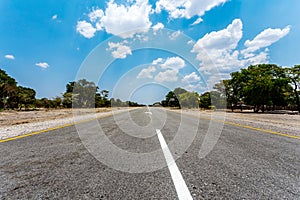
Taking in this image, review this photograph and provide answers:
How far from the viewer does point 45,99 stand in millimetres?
56969

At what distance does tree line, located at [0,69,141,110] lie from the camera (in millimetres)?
39019

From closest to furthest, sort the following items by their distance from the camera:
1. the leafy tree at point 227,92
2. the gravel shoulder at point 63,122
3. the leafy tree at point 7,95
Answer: the gravel shoulder at point 63,122
the leafy tree at point 7,95
the leafy tree at point 227,92

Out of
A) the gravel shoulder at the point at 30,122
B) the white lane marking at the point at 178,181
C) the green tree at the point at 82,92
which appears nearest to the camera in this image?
the white lane marking at the point at 178,181

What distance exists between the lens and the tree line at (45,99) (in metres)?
39.0

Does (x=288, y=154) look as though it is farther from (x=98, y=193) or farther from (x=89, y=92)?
(x=89, y=92)

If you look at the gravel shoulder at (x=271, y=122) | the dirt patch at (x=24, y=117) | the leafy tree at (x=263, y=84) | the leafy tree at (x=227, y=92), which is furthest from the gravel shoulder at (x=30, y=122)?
the leafy tree at (x=227, y=92)

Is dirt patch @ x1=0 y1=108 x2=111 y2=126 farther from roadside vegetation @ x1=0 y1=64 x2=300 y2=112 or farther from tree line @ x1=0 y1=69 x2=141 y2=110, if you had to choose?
tree line @ x1=0 y1=69 x2=141 y2=110

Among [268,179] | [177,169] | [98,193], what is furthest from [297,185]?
[98,193]

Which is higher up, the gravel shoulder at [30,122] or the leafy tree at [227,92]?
the leafy tree at [227,92]

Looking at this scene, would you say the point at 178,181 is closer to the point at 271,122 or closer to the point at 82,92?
the point at 271,122

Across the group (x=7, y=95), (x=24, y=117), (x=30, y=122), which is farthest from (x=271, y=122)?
(x=7, y=95)

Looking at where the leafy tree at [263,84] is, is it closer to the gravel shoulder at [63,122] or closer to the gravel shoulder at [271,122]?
the gravel shoulder at [271,122]

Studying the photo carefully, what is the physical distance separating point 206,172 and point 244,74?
156 feet

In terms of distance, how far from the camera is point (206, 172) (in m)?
2.62
